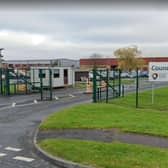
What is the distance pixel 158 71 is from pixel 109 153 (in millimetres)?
10964

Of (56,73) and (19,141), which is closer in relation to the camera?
(19,141)

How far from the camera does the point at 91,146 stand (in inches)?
281

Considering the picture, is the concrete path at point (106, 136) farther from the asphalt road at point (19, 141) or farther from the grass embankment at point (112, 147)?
the asphalt road at point (19, 141)

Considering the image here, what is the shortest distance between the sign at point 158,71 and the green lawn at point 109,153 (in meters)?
9.93

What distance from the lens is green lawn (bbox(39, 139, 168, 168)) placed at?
19.2ft

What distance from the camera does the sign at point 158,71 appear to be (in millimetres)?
16516

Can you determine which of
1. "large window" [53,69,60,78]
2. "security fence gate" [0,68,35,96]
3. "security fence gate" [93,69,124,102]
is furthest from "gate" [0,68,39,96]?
"security fence gate" [93,69,124,102]

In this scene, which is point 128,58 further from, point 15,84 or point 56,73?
point 15,84

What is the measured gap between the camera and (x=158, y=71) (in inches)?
655

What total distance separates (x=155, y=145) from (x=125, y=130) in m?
1.70

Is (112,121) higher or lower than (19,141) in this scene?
higher

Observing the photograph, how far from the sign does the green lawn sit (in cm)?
993

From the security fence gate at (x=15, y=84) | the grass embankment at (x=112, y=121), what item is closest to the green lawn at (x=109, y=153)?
the grass embankment at (x=112, y=121)

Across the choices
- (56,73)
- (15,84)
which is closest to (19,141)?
(15,84)
